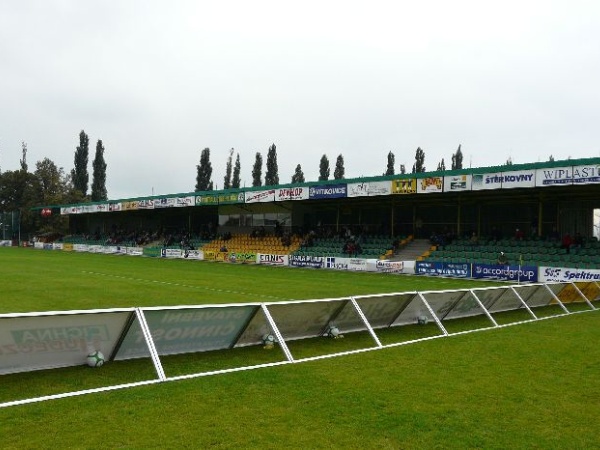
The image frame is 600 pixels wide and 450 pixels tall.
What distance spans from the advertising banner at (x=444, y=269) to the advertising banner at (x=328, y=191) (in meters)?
7.45

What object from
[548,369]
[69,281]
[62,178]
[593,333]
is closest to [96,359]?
[548,369]

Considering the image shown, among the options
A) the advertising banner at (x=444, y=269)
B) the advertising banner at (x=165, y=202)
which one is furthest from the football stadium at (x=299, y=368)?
the advertising banner at (x=165, y=202)

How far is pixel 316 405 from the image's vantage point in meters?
5.45

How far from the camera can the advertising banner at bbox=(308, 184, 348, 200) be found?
34.8m

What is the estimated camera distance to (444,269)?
28688mm

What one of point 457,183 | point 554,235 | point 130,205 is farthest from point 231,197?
point 554,235

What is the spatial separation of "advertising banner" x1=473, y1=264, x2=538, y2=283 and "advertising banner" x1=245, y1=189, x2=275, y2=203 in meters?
17.3

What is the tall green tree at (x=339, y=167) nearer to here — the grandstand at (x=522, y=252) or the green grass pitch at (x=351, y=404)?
the grandstand at (x=522, y=252)

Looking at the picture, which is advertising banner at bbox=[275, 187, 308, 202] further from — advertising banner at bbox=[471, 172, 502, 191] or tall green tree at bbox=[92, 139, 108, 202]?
tall green tree at bbox=[92, 139, 108, 202]

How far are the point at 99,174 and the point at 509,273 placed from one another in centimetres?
7364

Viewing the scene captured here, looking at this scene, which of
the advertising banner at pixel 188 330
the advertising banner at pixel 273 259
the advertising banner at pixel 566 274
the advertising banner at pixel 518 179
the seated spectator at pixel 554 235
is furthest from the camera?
the advertising banner at pixel 273 259

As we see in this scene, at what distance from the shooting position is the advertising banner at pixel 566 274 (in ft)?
77.5

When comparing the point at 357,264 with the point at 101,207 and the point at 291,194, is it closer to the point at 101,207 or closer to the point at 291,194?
the point at 291,194

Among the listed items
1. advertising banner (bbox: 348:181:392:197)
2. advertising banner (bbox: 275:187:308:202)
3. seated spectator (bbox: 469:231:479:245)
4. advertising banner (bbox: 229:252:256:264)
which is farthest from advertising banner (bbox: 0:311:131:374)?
advertising banner (bbox: 229:252:256:264)
